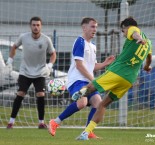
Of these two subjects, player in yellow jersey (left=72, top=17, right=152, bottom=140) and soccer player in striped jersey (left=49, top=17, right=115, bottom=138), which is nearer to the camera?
player in yellow jersey (left=72, top=17, right=152, bottom=140)

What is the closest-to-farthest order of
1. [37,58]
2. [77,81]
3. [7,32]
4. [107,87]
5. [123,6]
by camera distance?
[107,87] < [77,81] < [37,58] < [123,6] < [7,32]

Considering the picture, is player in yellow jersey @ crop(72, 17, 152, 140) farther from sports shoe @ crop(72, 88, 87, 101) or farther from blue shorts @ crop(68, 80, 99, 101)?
blue shorts @ crop(68, 80, 99, 101)

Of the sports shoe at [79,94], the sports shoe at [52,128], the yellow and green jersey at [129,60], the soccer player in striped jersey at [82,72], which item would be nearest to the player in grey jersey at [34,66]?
the soccer player in striped jersey at [82,72]

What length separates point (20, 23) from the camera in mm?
15828

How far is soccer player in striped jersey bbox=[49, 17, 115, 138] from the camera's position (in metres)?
10.1

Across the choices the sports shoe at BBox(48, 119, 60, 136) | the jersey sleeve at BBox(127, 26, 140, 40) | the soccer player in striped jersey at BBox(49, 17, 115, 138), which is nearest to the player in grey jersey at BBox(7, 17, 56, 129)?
the soccer player in striped jersey at BBox(49, 17, 115, 138)

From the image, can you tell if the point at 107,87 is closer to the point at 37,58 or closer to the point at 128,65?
the point at 128,65

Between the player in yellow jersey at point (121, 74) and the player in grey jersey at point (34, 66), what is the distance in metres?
3.60

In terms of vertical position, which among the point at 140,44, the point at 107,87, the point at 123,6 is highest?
the point at 123,6

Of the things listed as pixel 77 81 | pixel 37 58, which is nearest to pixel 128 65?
pixel 77 81

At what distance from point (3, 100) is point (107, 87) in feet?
21.8

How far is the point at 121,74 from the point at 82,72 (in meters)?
0.91

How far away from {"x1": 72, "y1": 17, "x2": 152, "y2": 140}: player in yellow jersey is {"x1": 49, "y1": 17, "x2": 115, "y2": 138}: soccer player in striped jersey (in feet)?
1.82

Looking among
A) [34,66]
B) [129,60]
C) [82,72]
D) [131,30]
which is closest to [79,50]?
[82,72]
